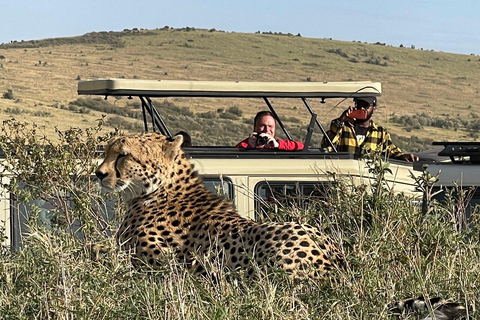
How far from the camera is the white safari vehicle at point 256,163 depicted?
758 cm

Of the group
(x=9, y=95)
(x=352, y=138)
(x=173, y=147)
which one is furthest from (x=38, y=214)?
(x=9, y=95)

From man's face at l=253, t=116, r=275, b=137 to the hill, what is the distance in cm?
2153

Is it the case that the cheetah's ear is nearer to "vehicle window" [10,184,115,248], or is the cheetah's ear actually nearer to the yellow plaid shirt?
"vehicle window" [10,184,115,248]

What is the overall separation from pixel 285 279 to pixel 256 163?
2982 mm

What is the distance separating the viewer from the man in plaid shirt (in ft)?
29.7

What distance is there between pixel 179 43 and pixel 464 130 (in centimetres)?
2528

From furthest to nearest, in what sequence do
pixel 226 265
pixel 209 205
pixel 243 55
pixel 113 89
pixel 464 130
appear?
pixel 243 55 < pixel 464 130 < pixel 113 89 < pixel 209 205 < pixel 226 265

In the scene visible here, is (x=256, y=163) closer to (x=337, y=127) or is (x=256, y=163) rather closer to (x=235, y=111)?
(x=337, y=127)

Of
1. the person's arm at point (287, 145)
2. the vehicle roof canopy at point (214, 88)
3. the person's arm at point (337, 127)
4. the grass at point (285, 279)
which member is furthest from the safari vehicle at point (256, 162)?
the grass at point (285, 279)

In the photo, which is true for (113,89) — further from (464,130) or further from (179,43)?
(179,43)

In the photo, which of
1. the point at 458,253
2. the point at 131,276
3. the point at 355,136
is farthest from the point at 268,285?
the point at 355,136

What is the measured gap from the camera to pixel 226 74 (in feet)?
177

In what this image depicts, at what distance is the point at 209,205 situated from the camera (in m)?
5.85

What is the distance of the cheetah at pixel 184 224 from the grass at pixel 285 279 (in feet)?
0.42
